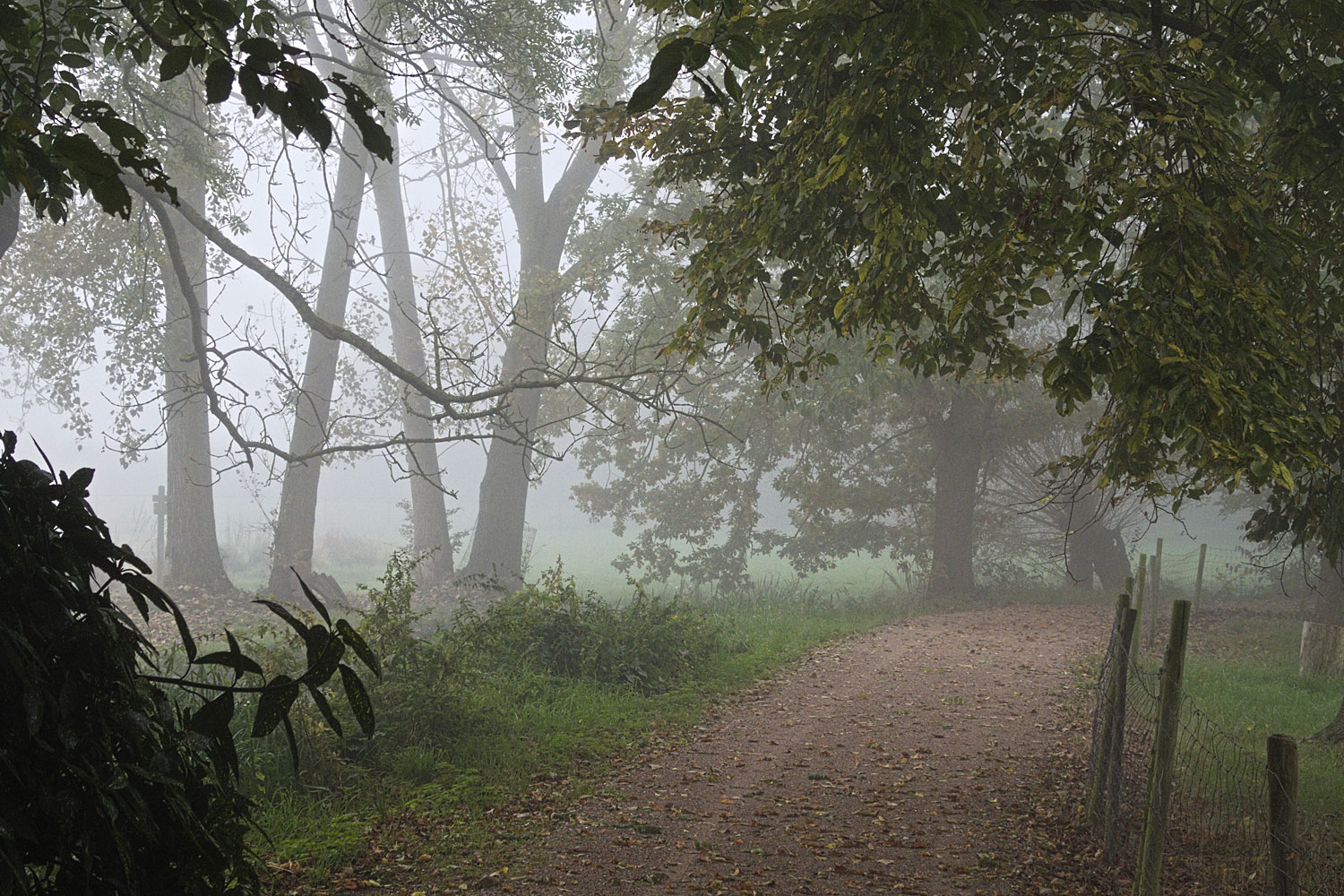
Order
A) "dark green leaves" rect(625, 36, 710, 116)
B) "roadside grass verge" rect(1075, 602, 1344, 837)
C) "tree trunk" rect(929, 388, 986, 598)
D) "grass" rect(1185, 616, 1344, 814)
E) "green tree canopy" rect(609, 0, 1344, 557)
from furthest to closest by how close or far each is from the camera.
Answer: "tree trunk" rect(929, 388, 986, 598)
"grass" rect(1185, 616, 1344, 814)
"roadside grass verge" rect(1075, 602, 1344, 837)
"green tree canopy" rect(609, 0, 1344, 557)
"dark green leaves" rect(625, 36, 710, 116)

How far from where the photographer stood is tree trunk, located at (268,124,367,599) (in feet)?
61.2

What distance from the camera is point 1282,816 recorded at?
3771mm

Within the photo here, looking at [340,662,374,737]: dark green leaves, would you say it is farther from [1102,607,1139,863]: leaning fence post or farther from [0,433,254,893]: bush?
[1102,607,1139,863]: leaning fence post

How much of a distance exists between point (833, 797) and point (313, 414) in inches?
619

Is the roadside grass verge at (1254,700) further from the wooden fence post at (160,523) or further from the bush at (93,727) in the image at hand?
the wooden fence post at (160,523)

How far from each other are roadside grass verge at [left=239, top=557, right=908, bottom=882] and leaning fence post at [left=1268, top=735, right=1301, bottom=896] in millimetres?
3745

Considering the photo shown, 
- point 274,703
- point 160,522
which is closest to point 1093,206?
point 274,703

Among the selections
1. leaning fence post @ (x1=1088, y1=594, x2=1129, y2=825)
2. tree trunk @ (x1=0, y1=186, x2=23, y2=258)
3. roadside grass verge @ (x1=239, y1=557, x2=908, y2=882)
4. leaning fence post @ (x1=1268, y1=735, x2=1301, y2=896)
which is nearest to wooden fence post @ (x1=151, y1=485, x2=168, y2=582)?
tree trunk @ (x1=0, y1=186, x2=23, y2=258)

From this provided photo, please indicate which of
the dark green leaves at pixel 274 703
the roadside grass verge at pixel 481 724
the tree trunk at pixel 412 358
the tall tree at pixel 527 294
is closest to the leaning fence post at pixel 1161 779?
the roadside grass verge at pixel 481 724

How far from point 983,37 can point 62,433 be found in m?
75.6

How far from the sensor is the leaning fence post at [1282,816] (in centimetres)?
369

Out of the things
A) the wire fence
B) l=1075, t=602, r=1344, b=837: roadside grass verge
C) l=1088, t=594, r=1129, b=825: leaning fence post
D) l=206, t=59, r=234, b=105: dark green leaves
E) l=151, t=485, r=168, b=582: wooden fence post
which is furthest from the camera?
l=151, t=485, r=168, b=582: wooden fence post

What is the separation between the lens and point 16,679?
1308 mm

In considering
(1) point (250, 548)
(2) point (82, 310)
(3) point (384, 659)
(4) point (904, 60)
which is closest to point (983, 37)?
(4) point (904, 60)
